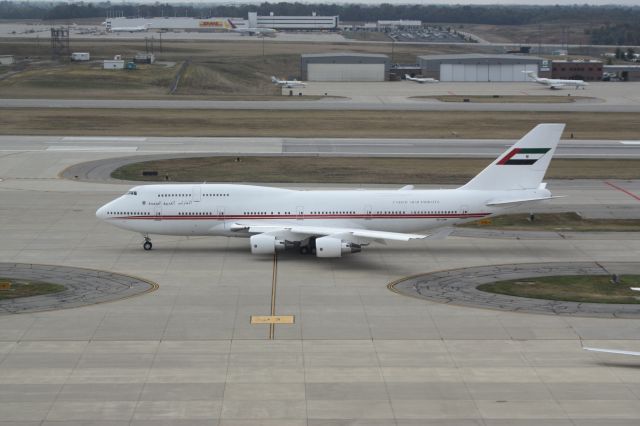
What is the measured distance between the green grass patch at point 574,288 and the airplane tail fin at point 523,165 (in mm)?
8373

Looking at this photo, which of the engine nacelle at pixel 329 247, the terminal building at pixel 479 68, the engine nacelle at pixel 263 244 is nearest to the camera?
the engine nacelle at pixel 329 247

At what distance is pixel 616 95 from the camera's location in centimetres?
15825

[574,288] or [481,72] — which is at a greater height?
[481,72]

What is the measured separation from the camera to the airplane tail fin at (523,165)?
5756 cm

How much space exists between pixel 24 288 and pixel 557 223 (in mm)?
36596

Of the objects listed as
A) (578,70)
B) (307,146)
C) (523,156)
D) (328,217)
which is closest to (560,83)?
(578,70)

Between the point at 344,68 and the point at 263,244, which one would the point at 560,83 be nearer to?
the point at 344,68

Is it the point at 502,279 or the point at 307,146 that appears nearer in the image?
the point at 502,279

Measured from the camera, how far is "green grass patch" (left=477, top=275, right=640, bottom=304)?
47062 mm

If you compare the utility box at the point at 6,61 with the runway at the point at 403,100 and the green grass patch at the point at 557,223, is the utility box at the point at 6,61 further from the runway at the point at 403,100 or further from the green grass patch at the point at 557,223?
the green grass patch at the point at 557,223

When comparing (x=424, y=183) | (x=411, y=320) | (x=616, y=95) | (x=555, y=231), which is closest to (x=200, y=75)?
(x=616, y=95)

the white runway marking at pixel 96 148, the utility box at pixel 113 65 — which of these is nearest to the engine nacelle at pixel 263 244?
the white runway marking at pixel 96 148

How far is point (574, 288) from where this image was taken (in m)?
49.0

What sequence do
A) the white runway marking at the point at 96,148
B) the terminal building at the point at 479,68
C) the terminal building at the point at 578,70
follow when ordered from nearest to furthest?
the white runway marking at the point at 96,148 < the terminal building at the point at 479,68 < the terminal building at the point at 578,70
